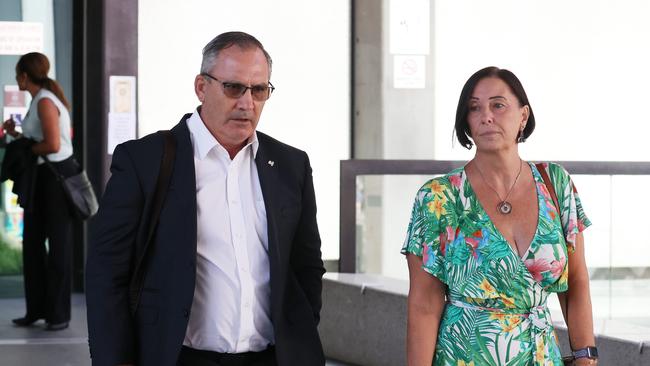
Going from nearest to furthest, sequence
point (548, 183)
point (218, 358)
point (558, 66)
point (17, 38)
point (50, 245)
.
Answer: point (218, 358) → point (548, 183) → point (50, 245) → point (17, 38) → point (558, 66)

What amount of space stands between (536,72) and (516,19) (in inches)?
19.4

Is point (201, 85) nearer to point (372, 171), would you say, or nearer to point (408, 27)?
point (372, 171)

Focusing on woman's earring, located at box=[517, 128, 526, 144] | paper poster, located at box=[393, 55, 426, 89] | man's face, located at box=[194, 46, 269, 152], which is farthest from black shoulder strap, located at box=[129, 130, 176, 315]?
paper poster, located at box=[393, 55, 426, 89]

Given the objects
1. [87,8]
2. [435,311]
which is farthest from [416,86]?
[435,311]

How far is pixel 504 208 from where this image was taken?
11.8ft

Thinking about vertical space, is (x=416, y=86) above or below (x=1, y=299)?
above

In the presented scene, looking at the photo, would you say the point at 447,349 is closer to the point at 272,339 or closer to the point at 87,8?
the point at 272,339

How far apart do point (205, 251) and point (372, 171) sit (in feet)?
16.1

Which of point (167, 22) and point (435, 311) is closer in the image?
point (435, 311)

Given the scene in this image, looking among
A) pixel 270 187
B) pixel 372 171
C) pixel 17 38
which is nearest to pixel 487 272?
pixel 270 187

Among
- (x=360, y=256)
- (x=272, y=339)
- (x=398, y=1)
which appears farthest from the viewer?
(x=398, y=1)

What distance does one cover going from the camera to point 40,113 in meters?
8.23

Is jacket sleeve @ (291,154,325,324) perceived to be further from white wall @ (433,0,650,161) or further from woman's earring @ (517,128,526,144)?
white wall @ (433,0,650,161)

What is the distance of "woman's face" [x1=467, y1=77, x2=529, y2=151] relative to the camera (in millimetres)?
3625
